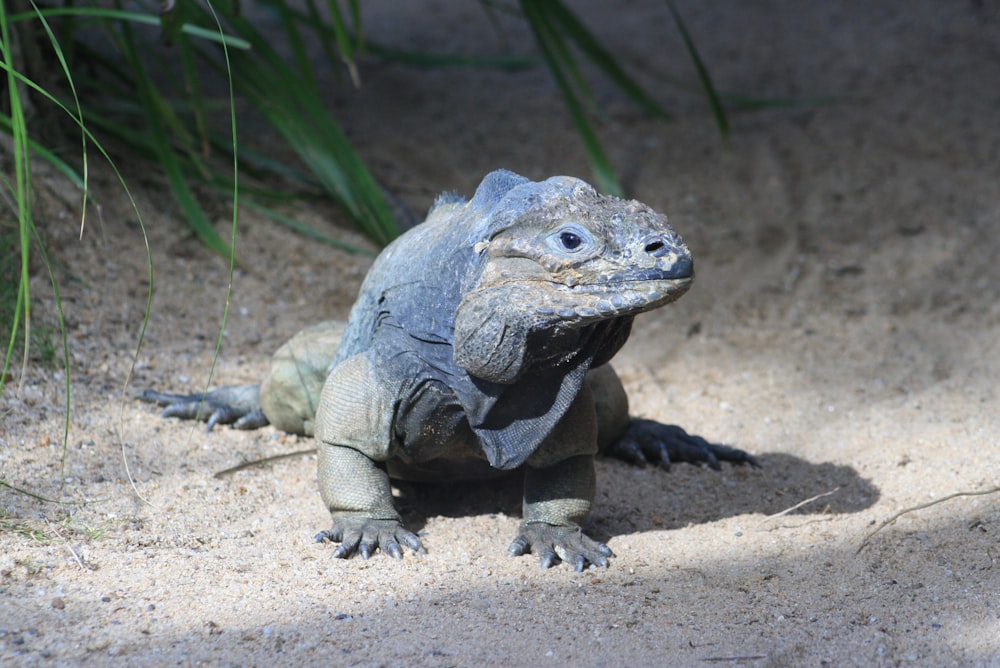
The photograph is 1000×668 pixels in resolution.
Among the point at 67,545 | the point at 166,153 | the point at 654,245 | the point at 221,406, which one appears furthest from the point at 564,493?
the point at 166,153

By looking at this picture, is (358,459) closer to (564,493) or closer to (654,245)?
(564,493)

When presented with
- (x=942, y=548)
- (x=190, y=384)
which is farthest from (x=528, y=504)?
(x=190, y=384)

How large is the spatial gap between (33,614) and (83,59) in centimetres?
493

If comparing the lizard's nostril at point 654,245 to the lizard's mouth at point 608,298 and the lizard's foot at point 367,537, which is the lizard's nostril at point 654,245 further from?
the lizard's foot at point 367,537

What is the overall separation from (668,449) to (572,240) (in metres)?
2.05

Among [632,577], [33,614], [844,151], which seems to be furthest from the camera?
[844,151]

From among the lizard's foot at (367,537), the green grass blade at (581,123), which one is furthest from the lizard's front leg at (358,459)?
the green grass blade at (581,123)

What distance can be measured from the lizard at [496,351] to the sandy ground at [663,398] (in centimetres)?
24

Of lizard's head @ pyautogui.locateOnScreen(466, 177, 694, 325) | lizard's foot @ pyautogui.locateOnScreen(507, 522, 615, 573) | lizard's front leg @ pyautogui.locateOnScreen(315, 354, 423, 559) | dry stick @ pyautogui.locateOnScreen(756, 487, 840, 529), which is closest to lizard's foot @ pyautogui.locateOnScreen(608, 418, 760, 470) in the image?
dry stick @ pyautogui.locateOnScreen(756, 487, 840, 529)

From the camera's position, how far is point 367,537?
13.8ft

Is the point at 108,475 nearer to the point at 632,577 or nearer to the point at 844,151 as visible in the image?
the point at 632,577

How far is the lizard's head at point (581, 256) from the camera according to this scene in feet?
11.7

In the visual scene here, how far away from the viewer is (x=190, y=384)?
5.80m

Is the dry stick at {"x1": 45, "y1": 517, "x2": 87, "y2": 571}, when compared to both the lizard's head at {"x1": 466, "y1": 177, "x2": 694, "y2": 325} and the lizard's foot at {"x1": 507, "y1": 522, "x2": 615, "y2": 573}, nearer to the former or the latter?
the lizard's foot at {"x1": 507, "y1": 522, "x2": 615, "y2": 573}
